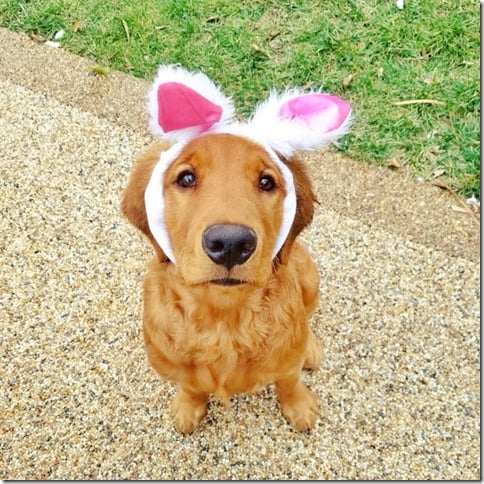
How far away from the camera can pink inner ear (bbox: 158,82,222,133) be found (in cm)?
224

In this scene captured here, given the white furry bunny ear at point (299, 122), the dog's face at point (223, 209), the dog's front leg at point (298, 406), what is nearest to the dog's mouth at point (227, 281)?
the dog's face at point (223, 209)

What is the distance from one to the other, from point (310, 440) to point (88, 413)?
3.90 feet

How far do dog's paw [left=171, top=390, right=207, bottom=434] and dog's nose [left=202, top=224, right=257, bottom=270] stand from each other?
132 cm

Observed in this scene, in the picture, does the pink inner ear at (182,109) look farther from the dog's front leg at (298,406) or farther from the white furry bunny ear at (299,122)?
the dog's front leg at (298,406)

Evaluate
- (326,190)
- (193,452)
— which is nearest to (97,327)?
(193,452)

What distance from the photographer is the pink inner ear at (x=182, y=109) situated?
88.2 inches

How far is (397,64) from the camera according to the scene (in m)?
4.60

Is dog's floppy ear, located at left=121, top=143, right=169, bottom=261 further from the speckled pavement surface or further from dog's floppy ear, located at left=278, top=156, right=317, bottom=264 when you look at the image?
the speckled pavement surface

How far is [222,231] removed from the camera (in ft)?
6.81

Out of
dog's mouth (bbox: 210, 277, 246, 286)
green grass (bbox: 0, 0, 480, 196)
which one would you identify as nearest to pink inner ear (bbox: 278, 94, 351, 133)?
dog's mouth (bbox: 210, 277, 246, 286)

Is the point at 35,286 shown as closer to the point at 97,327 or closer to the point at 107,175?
the point at 97,327

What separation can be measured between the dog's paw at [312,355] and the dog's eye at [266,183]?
4.19 feet

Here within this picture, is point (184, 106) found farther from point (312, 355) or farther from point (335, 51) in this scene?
point (335, 51)

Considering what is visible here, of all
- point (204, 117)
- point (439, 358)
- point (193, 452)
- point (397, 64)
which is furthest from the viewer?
point (397, 64)
